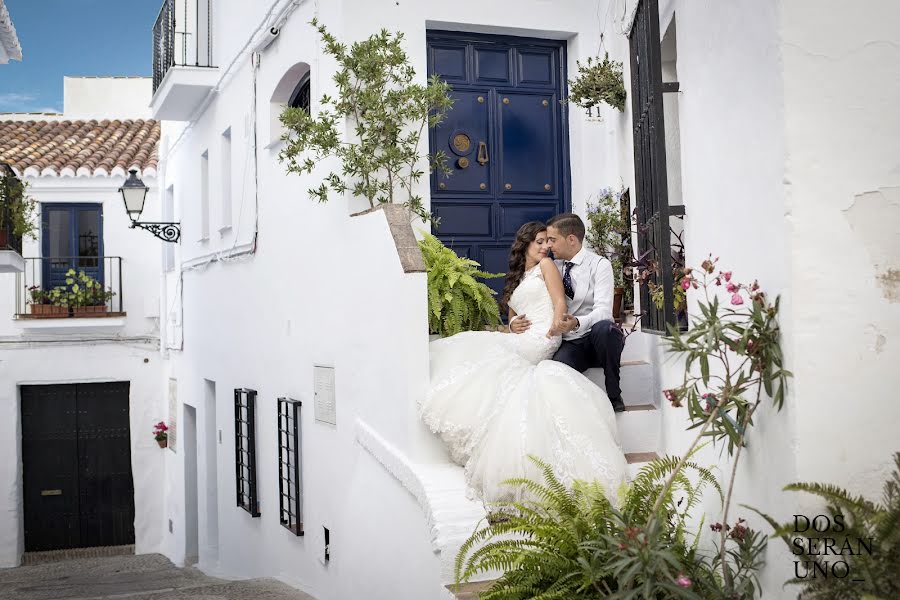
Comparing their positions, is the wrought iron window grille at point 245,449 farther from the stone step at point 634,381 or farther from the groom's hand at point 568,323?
the groom's hand at point 568,323

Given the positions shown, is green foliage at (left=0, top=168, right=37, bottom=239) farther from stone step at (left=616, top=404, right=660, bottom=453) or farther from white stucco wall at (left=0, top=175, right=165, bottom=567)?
stone step at (left=616, top=404, right=660, bottom=453)

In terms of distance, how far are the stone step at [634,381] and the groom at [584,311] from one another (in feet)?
0.42

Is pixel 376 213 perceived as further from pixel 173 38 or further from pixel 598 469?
pixel 173 38

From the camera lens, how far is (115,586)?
1242 cm

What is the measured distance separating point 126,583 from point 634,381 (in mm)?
8958

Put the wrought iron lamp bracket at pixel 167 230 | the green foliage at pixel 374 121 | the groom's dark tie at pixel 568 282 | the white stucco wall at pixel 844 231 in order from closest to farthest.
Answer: the white stucco wall at pixel 844 231, the groom's dark tie at pixel 568 282, the green foliage at pixel 374 121, the wrought iron lamp bracket at pixel 167 230

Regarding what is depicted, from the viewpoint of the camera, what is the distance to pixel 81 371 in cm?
1747

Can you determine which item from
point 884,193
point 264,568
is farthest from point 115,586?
point 884,193

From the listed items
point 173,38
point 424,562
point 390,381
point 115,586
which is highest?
point 173,38

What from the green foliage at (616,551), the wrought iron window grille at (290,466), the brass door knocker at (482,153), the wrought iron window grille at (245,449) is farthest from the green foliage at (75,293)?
the green foliage at (616,551)

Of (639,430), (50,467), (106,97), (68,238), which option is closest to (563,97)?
(639,430)

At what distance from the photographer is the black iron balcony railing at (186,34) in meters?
12.7

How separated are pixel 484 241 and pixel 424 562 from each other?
11.7 ft

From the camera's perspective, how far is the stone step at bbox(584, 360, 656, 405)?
22.0ft
